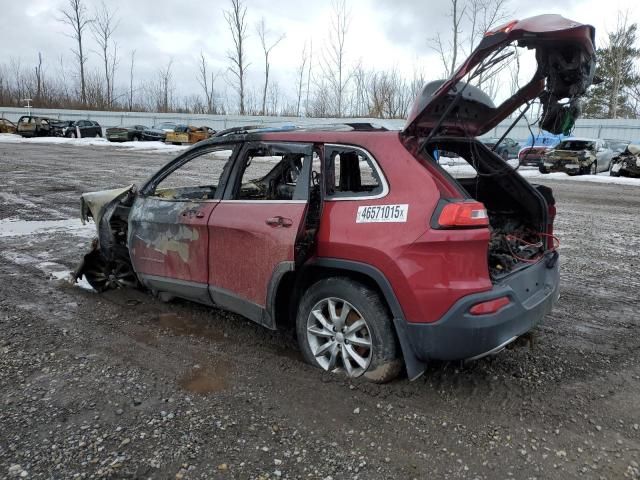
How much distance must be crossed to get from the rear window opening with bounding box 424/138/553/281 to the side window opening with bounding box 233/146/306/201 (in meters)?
0.99

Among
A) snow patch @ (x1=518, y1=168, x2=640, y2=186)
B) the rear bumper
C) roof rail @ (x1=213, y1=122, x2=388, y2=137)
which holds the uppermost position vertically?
roof rail @ (x1=213, y1=122, x2=388, y2=137)

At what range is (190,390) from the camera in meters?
3.19

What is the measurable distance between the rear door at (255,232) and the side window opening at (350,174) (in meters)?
0.16

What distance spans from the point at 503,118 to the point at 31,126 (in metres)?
38.7

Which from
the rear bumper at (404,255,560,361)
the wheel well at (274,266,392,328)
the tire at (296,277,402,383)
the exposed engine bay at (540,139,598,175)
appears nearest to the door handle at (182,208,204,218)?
the wheel well at (274,266,392,328)

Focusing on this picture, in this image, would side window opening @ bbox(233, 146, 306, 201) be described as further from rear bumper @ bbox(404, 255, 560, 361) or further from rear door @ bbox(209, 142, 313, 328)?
rear bumper @ bbox(404, 255, 560, 361)

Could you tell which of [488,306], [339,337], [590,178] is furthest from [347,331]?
[590,178]

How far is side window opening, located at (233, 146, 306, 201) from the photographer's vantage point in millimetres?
3732

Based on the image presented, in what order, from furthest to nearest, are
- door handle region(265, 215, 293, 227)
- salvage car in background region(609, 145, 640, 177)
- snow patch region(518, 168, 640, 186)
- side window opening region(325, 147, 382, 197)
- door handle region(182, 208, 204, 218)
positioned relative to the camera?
salvage car in background region(609, 145, 640, 177)
snow patch region(518, 168, 640, 186)
door handle region(182, 208, 204, 218)
door handle region(265, 215, 293, 227)
side window opening region(325, 147, 382, 197)

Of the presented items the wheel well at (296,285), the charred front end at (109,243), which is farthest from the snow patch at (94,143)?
the wheel well at (296,285)

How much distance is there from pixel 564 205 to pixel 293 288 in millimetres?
9773

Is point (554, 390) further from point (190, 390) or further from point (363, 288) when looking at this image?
point (190, 390)

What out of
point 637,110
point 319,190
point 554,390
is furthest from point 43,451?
point 637,110

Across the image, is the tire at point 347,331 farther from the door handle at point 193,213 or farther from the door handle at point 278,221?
the door handle at point 193,213
